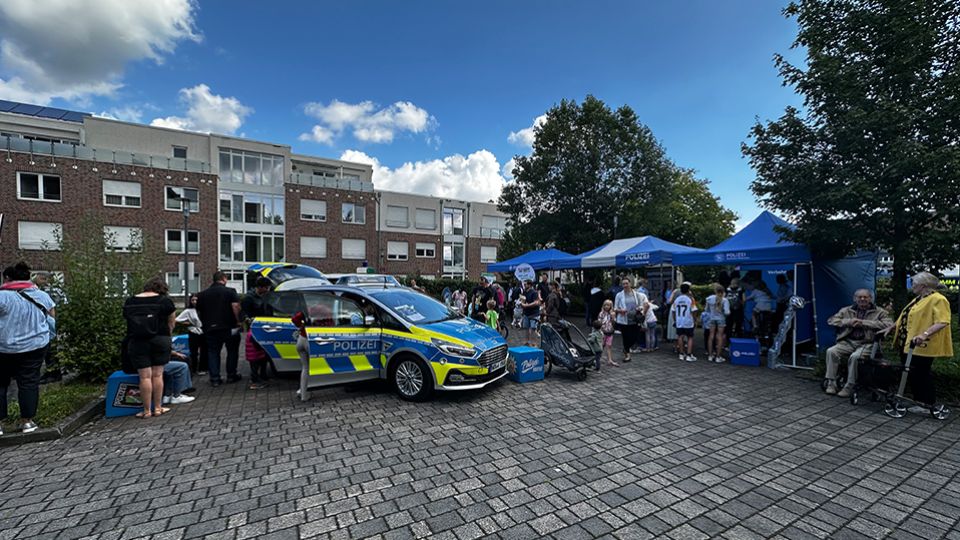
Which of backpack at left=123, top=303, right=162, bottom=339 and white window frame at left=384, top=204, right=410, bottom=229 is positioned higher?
white window frame at left=384, top=204, right=410, bottom=229

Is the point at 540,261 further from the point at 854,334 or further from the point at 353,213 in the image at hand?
the point at 353,213

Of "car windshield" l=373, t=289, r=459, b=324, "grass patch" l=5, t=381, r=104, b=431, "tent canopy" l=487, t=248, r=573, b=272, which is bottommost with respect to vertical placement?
"grass patch" l=5, t=381, r=104, b=431

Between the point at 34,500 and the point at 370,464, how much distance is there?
2.59 metres

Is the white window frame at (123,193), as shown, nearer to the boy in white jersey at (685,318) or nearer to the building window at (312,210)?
the building window at (312,210)

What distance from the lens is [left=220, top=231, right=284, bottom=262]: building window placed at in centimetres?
2927

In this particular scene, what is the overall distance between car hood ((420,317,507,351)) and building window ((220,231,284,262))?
28.6 m

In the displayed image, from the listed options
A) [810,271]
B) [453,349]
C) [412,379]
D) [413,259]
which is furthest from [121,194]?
[810,271]

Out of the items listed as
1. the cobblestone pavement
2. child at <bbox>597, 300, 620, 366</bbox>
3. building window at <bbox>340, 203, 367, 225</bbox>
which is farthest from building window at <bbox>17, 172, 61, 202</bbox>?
child at <bbox>597, 300, 620, 366</bbox>

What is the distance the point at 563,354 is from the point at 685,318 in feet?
11.8

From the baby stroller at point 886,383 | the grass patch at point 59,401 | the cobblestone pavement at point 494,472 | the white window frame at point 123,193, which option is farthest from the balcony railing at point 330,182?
the baby stroller at point 886,383

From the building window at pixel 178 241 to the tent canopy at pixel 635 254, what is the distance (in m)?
25.8

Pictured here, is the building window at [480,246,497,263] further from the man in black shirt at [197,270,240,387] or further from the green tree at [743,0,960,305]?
the man in black shirt at [197,270,240,387]

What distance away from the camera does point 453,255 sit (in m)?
41.8

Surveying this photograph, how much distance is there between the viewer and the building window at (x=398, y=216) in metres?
37.8
